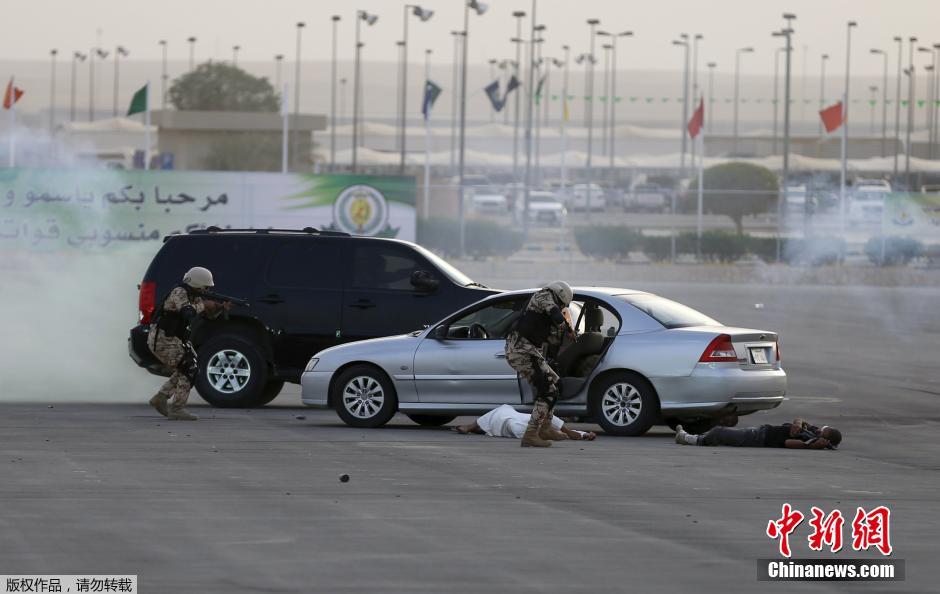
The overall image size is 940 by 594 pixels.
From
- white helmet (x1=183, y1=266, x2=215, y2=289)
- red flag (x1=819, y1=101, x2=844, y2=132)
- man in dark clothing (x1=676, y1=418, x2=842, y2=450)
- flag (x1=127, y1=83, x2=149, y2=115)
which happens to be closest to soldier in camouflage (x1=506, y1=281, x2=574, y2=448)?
man in dark clothing (x1=676, y1=418, x2=842, y2=450)

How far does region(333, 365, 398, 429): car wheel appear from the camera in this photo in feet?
52.7

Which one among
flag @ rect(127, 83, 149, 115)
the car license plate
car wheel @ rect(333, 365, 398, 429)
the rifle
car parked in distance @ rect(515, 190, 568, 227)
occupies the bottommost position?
car wheel @ rect(333, 365, 398, 429)

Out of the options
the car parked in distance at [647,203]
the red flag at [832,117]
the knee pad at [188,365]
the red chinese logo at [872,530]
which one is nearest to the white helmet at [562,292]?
the knee pad at [188,365]

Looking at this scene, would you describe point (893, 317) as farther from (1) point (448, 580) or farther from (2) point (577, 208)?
(2) point (577, 208)

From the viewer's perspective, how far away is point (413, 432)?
15.9 meters

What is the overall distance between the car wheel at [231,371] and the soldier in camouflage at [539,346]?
4414mm

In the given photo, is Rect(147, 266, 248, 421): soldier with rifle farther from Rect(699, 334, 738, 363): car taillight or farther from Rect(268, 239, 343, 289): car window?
Rect(699, 334, 738, 363): car taillight

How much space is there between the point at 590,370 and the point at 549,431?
110 centimetres

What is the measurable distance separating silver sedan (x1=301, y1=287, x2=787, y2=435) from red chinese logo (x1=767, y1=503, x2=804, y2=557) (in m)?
4.64

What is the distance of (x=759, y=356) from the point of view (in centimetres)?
1559

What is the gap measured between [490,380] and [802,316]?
22.0m

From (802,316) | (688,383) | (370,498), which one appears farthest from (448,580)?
(802,316)

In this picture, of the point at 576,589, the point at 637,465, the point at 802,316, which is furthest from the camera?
the point at 802,316

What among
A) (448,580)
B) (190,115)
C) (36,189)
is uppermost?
(190,115)
